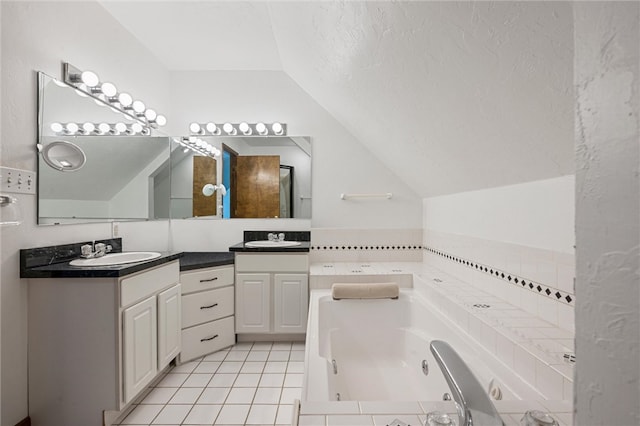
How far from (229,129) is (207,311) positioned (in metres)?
1.68

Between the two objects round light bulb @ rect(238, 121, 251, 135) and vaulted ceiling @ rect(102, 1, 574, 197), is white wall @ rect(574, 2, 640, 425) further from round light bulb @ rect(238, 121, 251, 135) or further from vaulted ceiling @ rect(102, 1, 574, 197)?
round light bulb @ rect(238, 121, 251, 135)

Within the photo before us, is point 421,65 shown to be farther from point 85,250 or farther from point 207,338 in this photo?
point 207,338

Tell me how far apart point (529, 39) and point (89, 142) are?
2.43 m

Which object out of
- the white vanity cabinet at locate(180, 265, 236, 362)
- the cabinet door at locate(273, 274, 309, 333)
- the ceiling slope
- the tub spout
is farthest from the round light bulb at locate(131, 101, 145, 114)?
the tub spout

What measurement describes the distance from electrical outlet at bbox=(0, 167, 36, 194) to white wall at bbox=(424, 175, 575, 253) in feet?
8.05

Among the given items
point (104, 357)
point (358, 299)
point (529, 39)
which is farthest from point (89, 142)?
point (529, 39)

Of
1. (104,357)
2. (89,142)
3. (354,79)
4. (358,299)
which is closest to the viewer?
(104,357)

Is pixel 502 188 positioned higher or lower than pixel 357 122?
lower

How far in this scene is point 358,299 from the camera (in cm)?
236

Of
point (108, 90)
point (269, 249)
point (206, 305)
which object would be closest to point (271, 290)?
point (269, 249)

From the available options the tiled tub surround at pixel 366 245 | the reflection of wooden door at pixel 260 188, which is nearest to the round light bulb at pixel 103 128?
the reflection of wooden door at pixel 260 188

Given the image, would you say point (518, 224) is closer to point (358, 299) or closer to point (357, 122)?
point (358, 299)

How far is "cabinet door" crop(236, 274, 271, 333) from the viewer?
2668 mm

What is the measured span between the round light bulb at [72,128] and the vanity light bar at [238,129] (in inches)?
46.3
